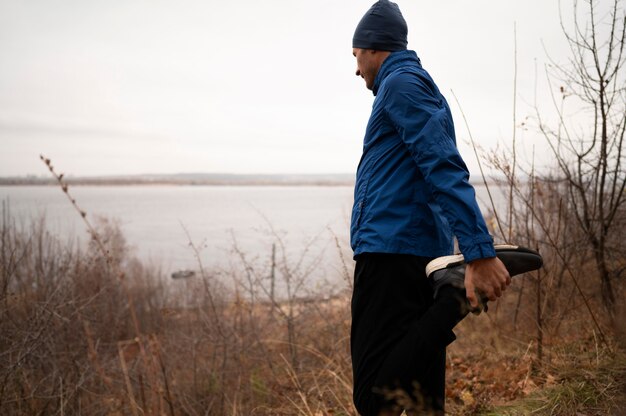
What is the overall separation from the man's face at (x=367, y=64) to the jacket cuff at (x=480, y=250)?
99 cm

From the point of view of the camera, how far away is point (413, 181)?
1.85m

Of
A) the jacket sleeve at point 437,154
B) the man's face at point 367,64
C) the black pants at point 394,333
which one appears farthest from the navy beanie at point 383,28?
the black pants at point 394,333

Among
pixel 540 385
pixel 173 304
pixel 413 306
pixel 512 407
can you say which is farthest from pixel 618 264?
pixel 173 304

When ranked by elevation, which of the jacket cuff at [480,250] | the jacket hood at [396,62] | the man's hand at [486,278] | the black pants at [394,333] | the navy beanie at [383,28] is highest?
the navy beanie at [383,28]

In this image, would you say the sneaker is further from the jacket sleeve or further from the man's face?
the man's face

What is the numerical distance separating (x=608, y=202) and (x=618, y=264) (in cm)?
64

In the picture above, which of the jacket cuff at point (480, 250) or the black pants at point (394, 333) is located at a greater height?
the jacket cuff at point (480, 250)

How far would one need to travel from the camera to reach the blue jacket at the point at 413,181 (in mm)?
1658

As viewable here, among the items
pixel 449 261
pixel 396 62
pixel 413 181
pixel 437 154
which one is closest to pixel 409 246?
pixel 449 261

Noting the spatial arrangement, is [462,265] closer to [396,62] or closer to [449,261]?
[449,261]

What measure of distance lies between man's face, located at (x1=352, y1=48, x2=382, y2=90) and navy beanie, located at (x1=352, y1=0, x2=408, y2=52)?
0.03 meters

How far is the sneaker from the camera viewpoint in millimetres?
1707

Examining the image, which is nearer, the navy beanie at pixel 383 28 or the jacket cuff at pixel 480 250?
the jacket cuff at pixel 480 250

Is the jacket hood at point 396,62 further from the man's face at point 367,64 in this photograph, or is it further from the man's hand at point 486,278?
the man's hand at point 486,278
